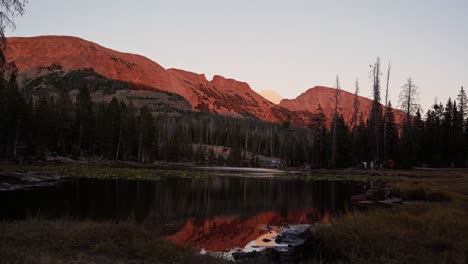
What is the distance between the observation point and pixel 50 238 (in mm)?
13914

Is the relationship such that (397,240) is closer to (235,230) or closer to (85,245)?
(85,245)

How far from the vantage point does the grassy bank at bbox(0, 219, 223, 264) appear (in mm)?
11555

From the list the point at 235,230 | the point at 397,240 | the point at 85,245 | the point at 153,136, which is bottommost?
the point at 235,230

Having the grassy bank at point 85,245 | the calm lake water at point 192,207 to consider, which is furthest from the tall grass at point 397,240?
the calm lake water at point 192,207

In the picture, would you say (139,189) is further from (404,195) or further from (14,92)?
(14,92)

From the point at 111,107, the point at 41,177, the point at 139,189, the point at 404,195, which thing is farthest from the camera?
the point at 111,107

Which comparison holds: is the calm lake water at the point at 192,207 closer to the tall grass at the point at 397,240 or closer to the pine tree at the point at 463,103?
the tall grass at the point at 397,240

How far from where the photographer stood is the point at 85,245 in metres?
13.8

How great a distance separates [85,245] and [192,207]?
1889cm

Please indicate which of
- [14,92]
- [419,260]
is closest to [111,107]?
[14,92]

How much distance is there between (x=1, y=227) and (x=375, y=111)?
6564 centimetres

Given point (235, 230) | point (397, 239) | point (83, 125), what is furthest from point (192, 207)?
point (83, 125)

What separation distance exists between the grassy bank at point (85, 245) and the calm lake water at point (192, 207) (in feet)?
11.5

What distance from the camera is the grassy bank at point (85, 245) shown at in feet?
37.9
